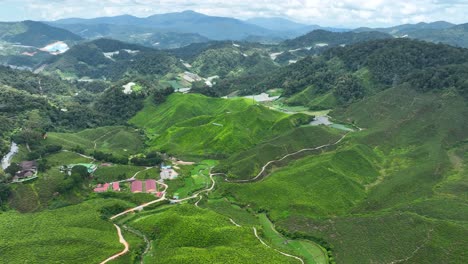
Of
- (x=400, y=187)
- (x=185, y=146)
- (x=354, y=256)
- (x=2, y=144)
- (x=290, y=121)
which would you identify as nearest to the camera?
(x=354, y=256)

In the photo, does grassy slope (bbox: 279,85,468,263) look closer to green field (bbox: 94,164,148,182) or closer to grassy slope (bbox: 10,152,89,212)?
green field (bbox: 94,164,148,182)

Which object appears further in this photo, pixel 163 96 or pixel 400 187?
pixel 163 96

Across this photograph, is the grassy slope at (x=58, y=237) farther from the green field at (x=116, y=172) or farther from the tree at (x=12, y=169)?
the green field at (x=116, y=172)

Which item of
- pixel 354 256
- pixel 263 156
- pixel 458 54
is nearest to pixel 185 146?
pixel 263 156

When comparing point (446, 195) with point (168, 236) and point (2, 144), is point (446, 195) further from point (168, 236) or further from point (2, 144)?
point (2, 144)

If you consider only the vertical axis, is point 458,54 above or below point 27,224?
above

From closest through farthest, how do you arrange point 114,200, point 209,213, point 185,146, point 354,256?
1. point 354,256
2. point 209,213
3. point 114,200
4. point 185,146

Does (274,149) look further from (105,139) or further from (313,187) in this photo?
(105,139)
